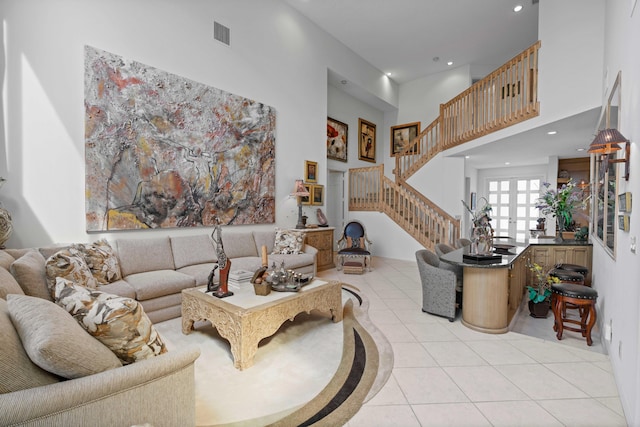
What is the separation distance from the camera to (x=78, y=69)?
10.9ft

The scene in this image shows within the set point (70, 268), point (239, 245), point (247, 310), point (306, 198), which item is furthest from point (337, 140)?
point (70, 268)

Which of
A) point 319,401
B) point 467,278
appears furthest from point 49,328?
point 467,278

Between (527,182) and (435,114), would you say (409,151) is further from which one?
(527,182)

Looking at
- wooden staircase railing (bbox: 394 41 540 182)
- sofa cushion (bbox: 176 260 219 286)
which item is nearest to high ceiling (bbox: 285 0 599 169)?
wooden staircase railing (bbox: 394 41 540 182)

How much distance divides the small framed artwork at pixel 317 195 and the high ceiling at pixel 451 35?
2859mm

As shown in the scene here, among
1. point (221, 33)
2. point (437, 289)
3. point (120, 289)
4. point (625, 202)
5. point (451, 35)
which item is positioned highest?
point (451, 35)

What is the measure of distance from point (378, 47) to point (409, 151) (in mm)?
2751

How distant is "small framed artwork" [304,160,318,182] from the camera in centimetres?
612

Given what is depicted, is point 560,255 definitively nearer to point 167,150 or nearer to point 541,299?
point 541,299

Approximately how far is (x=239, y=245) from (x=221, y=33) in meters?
3.38

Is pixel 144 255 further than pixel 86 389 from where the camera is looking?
Yes

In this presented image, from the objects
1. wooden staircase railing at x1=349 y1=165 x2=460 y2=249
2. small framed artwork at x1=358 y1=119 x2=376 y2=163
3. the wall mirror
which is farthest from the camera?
small framed artwork at x1=358 y1=119 x2=376 y2=163

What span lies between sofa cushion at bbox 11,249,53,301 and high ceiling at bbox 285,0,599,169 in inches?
233

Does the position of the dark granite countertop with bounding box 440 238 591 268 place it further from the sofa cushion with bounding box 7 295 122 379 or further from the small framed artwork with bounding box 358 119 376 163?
the small framed artwork with bounding box 358 119 376 163
